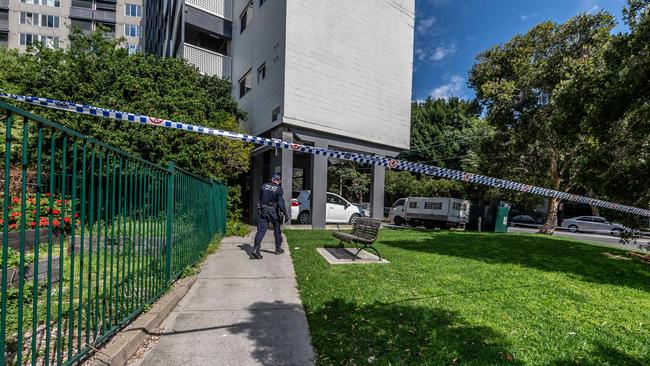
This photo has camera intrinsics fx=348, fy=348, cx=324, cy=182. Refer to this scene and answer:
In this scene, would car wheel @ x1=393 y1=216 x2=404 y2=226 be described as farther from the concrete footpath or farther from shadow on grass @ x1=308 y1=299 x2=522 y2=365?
shadow on grass @ x1=308 y1=299 x2=522 y2=365

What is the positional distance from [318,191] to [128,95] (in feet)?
27.6

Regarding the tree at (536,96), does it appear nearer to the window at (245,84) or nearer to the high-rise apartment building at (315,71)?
the high-rise apartment building at (315,71)

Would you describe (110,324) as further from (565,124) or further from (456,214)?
(456,214)

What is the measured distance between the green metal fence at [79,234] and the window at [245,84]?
42.3 ft

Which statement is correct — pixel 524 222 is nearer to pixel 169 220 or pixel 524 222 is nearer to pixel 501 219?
pixel 501 219

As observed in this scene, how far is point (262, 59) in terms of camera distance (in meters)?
16.0

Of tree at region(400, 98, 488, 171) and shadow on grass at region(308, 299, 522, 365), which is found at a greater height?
tree at region(400, 98, 488, 171)

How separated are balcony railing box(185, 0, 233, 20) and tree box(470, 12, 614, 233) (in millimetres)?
14950

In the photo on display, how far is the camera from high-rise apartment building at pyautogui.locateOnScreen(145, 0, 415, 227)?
14.4 metres

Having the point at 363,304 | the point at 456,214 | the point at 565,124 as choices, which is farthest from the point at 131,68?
the point at 456,214

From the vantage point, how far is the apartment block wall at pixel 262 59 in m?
14.4

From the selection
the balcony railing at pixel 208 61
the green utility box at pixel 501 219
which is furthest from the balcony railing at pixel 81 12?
the green utility box at pixel 501 219

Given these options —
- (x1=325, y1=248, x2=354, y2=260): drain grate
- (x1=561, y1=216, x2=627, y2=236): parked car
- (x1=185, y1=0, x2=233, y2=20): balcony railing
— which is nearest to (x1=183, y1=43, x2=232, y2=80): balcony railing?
(x1=185, y1=0, x2=233, y2=20): balcony railing

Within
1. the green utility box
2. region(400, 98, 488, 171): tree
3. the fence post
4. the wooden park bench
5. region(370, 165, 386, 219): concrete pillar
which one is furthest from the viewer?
region(400, 98, 488, 171): tree
